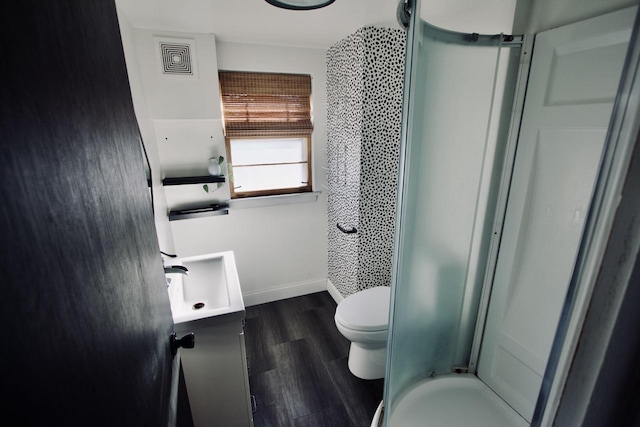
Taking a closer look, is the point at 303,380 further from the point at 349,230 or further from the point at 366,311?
the point at 349,230

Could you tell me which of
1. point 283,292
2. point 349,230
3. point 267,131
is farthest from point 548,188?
point 283,292

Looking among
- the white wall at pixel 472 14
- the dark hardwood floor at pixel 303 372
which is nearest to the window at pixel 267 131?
the dark hardwood floor at pixel 303 372

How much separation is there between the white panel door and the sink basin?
1310mm

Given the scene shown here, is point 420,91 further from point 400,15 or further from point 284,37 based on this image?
point 284,37

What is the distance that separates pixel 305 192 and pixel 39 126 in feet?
7.75

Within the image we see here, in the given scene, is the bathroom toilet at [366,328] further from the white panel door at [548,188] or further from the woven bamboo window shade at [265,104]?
the woven bamboo window shade at [265,104]

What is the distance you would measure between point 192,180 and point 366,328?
5.22 feet

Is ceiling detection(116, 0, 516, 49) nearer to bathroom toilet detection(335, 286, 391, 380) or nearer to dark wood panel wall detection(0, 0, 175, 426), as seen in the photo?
dark wood panel wall detection(0, 0, 175, 426)

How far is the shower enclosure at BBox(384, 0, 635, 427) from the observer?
3.33ft

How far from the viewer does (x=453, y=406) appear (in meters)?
1.47

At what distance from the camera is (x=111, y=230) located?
467 mm

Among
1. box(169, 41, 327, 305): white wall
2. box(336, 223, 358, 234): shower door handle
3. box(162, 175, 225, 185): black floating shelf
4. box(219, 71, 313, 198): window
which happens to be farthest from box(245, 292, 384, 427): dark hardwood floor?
box(162, 175, 225, 185): black floating shelf

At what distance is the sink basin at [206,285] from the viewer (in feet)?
4.85

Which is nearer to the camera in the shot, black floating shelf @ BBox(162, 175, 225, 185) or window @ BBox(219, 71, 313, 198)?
black floating shelf @ BBox(162, 175, 225, 185)
